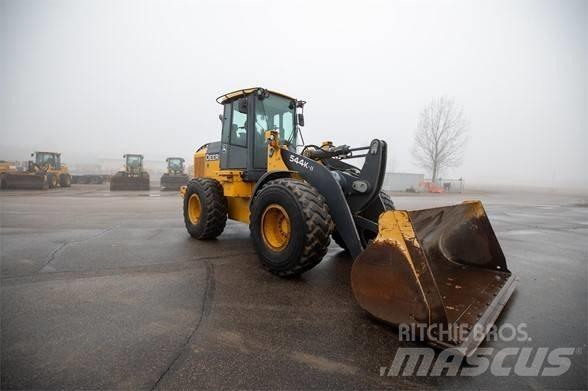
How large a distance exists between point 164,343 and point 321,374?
122 cm

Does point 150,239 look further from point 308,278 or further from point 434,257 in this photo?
point 434,257

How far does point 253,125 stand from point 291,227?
2.38 metres

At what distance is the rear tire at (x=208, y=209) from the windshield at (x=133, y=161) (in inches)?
901

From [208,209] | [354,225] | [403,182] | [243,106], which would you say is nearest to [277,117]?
[243,106]

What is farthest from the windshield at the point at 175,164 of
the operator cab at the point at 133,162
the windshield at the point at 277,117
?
the windshield at the point at 277,117

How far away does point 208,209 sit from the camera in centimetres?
551

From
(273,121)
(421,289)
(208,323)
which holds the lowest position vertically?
(208,323)

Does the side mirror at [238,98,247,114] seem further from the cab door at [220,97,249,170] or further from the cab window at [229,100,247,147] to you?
the cab window at [229,100,247,147]

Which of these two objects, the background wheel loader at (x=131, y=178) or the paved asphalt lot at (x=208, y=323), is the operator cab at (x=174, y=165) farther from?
the paved asphalt lot at (x=208, y=323)

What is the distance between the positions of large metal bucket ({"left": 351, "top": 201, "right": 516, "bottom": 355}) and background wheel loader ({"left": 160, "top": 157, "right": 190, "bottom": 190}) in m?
24.8

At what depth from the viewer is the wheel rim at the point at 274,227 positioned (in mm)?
3891

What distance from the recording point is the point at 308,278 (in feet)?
12.6

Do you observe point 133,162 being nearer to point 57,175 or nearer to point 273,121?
point 57,175

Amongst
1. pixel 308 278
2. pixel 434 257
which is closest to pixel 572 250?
pixel 434 257
